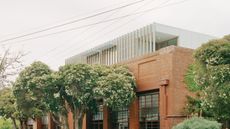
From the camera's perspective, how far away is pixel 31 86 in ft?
94.0

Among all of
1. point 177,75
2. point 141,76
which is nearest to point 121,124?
point 141,76

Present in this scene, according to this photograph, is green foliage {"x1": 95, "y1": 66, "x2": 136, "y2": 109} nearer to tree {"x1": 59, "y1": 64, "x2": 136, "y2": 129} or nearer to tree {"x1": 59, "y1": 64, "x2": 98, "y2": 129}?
tree {"x1": 59, "y1": 64, "x2": 136, "y2": 129}

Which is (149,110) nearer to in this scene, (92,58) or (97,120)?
(97,120)

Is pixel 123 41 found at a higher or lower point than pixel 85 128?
higher

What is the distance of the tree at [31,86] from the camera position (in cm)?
2870

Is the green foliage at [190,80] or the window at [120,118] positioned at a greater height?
the green foliage at [190,80]

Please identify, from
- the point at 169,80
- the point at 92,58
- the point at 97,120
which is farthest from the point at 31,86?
the point at 92,58

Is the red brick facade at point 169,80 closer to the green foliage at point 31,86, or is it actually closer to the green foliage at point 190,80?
the green foliage at point 190,80

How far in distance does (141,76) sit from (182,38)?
905 centimetres

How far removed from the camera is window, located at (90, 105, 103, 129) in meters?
33.4

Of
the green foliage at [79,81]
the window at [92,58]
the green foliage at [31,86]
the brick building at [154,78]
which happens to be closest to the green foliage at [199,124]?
the brick building at [154,78]

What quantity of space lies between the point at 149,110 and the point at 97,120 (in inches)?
288

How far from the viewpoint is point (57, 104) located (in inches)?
1141

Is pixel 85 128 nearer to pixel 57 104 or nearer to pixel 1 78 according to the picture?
pixel 57 104
